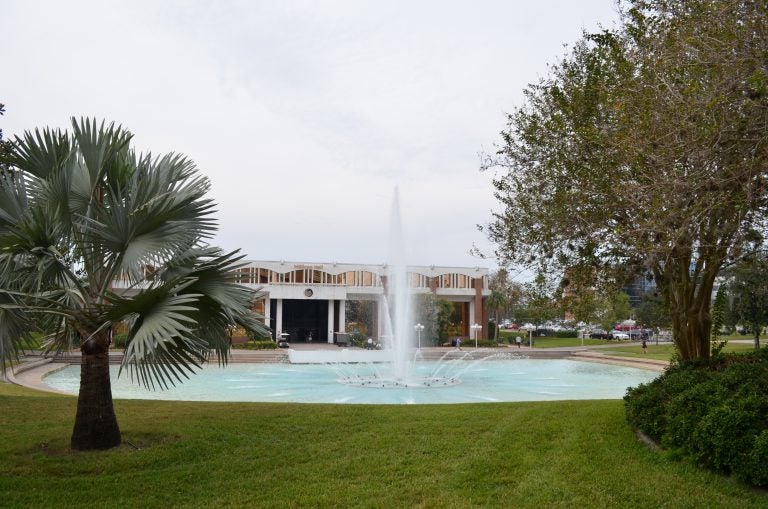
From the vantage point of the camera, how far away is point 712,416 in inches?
247

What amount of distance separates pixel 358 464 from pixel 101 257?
393cm

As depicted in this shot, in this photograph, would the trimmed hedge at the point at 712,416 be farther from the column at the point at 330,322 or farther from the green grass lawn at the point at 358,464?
the column at the point at 330,322

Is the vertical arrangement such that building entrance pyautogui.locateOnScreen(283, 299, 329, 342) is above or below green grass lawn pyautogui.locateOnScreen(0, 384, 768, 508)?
above

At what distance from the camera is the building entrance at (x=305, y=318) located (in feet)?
192

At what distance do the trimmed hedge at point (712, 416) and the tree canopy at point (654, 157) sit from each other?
1.55 metres

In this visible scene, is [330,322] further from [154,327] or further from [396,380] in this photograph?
[154,327]

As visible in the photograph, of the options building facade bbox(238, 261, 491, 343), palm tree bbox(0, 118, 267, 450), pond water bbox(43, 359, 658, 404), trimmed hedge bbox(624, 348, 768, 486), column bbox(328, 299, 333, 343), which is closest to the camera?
trimmed hedge bbox(624, 348, 768, 486)

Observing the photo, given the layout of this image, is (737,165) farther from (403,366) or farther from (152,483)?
(403,366)

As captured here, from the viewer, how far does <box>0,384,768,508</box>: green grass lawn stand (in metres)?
5.98

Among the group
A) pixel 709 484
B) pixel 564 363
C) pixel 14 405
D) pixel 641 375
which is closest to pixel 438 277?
pixel 564 363

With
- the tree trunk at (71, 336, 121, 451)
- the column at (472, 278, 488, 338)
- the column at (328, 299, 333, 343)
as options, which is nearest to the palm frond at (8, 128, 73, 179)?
the tree trunk at (71, 336, 121, 451)

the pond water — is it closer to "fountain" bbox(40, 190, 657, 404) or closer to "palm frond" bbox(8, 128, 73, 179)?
"fountain" bbox(40, 190, 657, 404)

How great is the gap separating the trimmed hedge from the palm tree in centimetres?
507

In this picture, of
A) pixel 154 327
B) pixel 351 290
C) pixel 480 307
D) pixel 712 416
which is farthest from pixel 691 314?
pixel 480 307
